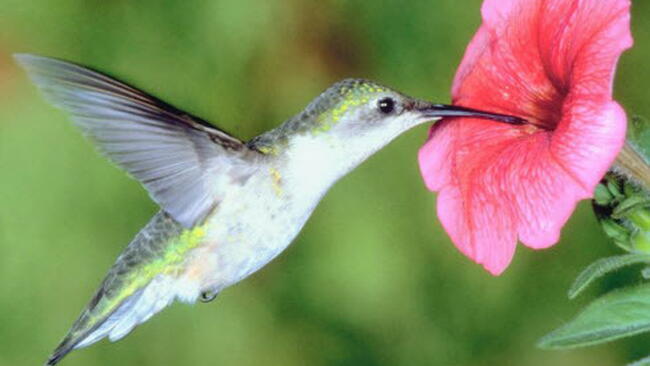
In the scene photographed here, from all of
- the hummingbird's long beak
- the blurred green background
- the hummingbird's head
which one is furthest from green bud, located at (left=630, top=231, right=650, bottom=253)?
the blurred green background

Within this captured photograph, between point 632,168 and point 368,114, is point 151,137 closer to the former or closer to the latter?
point 368,114

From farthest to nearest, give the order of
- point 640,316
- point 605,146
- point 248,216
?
point 248,216, point 640,316, point 605,146

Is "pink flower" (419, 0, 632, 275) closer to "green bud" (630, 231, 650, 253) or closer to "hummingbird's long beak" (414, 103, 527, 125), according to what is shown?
"hummingbird's long beak" (414, 103, 527, 125)

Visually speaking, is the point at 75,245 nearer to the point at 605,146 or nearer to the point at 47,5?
the point at 47,5

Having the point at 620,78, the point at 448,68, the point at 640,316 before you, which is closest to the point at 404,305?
the point at 448,68

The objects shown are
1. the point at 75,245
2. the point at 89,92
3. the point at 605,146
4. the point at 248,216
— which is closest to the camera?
the point at 605,146

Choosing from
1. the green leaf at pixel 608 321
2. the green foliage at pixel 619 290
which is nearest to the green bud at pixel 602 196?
the green foliage at pixel 619 290

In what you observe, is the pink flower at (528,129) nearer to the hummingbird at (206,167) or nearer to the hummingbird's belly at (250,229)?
the hummingbird at (206,167)
